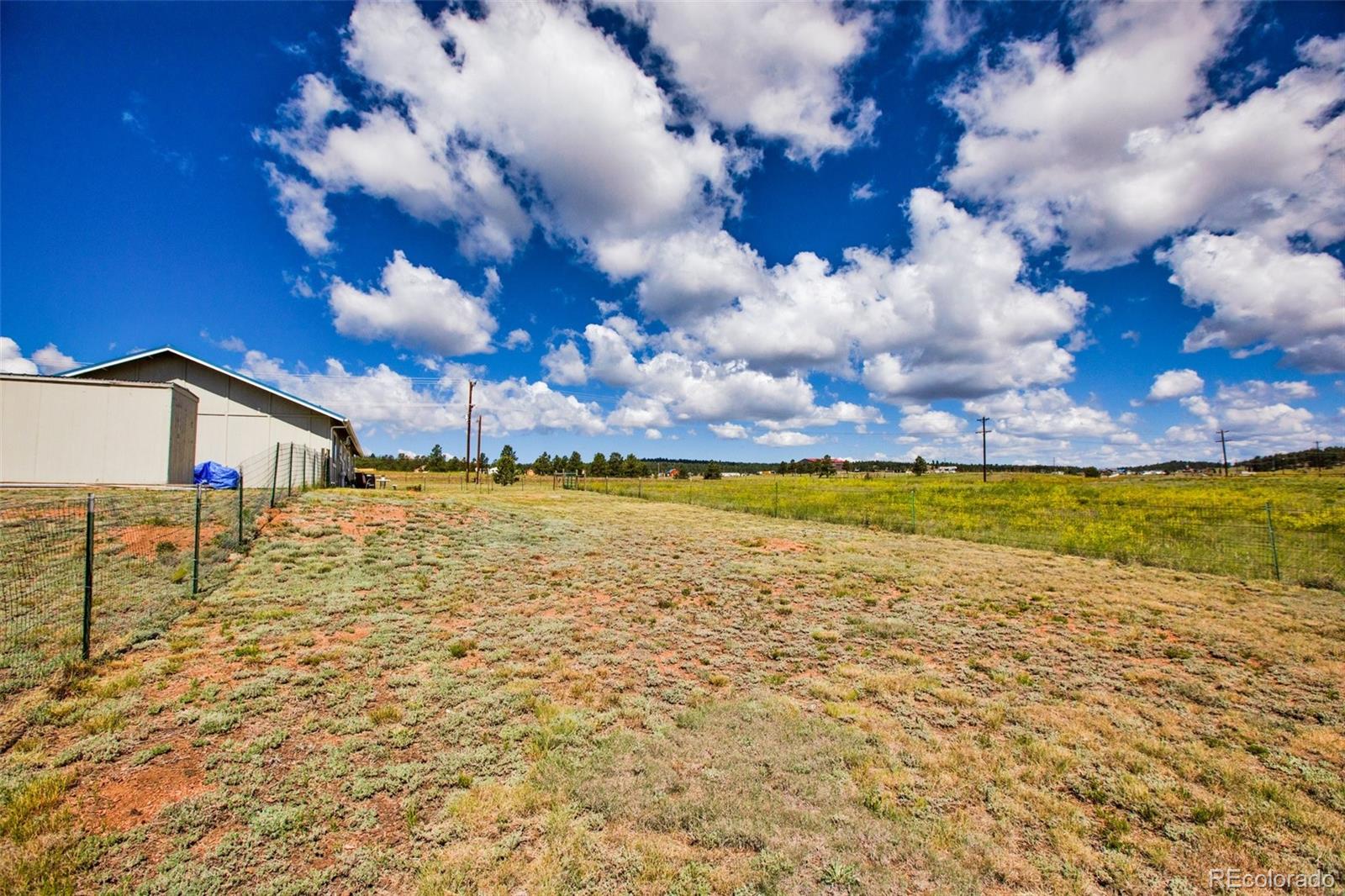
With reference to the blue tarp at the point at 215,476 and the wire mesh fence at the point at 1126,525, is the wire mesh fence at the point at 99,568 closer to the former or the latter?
the blue tarp at the point at 215,476

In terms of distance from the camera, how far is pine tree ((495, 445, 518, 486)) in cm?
5752

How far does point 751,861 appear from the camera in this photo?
3.19m

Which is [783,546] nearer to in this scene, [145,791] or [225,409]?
[145,791]

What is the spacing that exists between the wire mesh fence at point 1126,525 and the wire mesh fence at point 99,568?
19.5 m

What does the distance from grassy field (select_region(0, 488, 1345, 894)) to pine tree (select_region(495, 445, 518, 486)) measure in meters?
50.0

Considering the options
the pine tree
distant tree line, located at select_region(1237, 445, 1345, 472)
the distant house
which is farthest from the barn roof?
distant tree line, located at select_region(1237, 445, 1345, 472)

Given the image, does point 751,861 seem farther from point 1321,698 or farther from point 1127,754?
point 1321,698

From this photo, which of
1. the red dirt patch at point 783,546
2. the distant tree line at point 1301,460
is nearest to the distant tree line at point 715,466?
the distant tree line at point 1301,460

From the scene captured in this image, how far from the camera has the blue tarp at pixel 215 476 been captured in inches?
782

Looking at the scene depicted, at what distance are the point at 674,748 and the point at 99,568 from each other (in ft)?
33.0

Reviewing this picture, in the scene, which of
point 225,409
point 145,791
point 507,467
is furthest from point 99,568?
point 507,467

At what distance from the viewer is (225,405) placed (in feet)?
73.6

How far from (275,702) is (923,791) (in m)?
5.82

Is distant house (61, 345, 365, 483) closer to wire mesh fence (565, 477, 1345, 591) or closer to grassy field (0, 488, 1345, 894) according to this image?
grassy field (0, 488, 1345, 894)
